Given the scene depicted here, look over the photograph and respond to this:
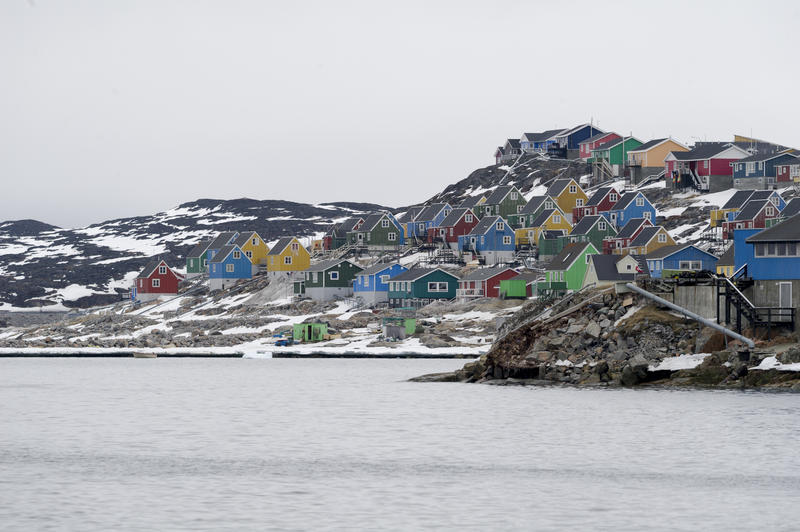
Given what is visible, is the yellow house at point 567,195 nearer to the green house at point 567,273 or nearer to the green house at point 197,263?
the green house at point 567,273

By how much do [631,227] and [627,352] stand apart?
2812 inches

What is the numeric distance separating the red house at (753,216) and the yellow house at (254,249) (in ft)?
210

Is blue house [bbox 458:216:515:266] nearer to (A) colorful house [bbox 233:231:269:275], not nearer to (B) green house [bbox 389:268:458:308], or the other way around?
(B) green house [bbox 389:268:458:308]

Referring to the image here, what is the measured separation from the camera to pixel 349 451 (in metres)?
42.4

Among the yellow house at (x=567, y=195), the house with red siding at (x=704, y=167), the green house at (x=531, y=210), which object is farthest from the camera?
the yellow house at (x=567, y=195)

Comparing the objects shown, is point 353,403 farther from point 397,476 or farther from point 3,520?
point 3,520

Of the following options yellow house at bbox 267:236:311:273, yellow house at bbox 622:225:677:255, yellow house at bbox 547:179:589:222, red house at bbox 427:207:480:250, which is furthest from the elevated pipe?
yellow house at bbox 547:179:589:222

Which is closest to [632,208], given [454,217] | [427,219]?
[454,217]

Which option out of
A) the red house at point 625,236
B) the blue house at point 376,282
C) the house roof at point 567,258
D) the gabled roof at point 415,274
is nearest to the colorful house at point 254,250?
the blue house at point 376,282

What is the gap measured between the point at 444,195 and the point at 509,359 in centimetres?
12760

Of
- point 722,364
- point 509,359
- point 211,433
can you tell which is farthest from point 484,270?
point 211,433

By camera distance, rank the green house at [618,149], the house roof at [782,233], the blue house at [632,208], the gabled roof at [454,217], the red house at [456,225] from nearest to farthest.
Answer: the house roof at [782,233]
the blue house at [632,208]
the red house at [456,225]
the gabled roof at [454,217]
the green house at [618,149]

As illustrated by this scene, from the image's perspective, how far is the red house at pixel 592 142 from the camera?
6885 inches

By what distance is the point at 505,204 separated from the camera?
15912 cm
